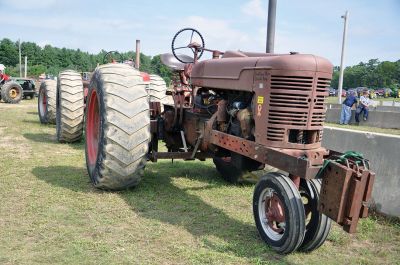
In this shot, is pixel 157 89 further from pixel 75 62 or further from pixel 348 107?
pixel 75 62

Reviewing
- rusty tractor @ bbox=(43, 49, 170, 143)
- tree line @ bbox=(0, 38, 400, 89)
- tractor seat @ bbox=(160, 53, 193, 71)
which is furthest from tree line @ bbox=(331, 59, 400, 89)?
tractor seat @ bbox=(160, 53, 193, 71)

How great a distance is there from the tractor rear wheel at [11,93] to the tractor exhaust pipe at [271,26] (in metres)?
16.3

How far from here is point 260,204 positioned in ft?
12.8

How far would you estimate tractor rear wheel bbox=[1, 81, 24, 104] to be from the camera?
1914cm

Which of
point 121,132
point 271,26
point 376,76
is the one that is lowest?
point 121,132

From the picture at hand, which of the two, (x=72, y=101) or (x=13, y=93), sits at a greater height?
(x=72, y=101)

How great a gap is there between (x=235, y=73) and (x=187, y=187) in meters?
2.02

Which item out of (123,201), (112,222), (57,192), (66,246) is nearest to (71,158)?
(57,192)

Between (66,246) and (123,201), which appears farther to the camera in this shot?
(123,201)

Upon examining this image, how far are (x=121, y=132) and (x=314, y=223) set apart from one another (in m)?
2.38

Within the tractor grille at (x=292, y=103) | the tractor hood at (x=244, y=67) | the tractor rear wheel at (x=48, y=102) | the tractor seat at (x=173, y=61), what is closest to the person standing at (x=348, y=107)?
the tractor rear wheel at (x=48, y=102)

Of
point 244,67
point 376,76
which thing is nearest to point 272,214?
point 244,67

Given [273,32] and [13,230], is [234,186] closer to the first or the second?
[273,32]

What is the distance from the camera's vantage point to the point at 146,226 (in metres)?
4.20
